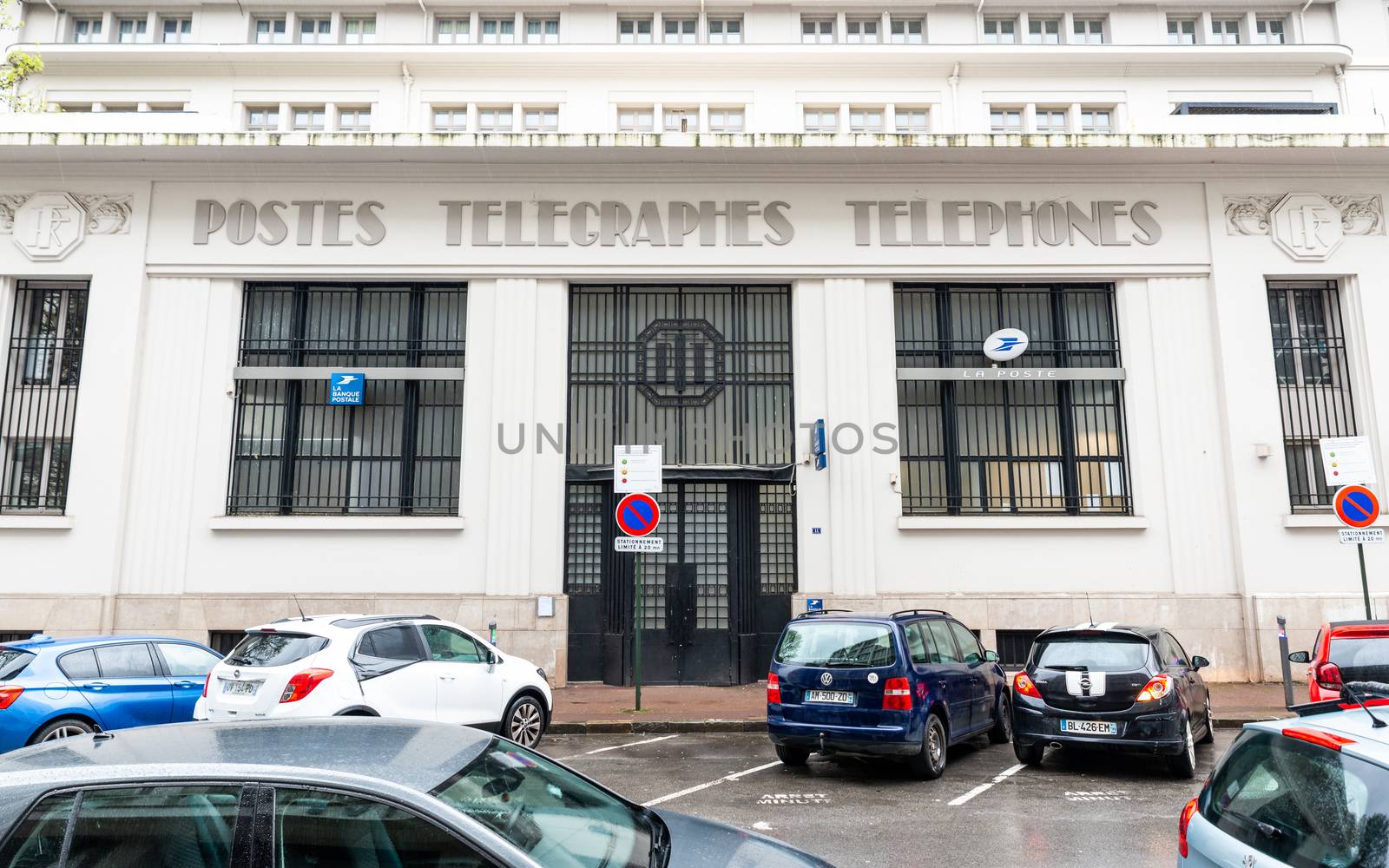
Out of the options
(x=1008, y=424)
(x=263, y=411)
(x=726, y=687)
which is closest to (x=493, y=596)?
(x=726, y=687)

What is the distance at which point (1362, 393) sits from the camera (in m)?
15.2

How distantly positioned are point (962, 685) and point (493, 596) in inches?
328

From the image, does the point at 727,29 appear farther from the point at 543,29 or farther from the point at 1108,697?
the point at 1108,697

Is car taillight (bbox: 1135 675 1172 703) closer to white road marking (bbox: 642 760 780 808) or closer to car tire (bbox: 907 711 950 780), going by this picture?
car tire (bbox: 907 711 950 780)

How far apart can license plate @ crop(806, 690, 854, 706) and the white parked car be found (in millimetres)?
3457

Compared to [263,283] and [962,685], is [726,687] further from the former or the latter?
[263,283]

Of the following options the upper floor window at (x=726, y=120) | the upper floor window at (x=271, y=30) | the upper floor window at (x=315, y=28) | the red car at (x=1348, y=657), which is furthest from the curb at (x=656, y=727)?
the upper floor window at (x=271, y=30)

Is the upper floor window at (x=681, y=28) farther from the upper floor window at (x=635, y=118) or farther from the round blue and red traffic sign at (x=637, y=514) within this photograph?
the round blue and red traffic sign at (x=637, y=514)

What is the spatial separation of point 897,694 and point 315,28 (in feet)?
63.4

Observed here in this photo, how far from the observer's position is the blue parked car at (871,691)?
820cm

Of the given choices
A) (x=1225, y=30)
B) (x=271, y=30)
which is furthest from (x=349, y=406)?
(x=1225, y=30)

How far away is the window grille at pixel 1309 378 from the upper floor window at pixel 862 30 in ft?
32.3

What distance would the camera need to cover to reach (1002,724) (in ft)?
34.2

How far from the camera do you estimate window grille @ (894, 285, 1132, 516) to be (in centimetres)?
1544
